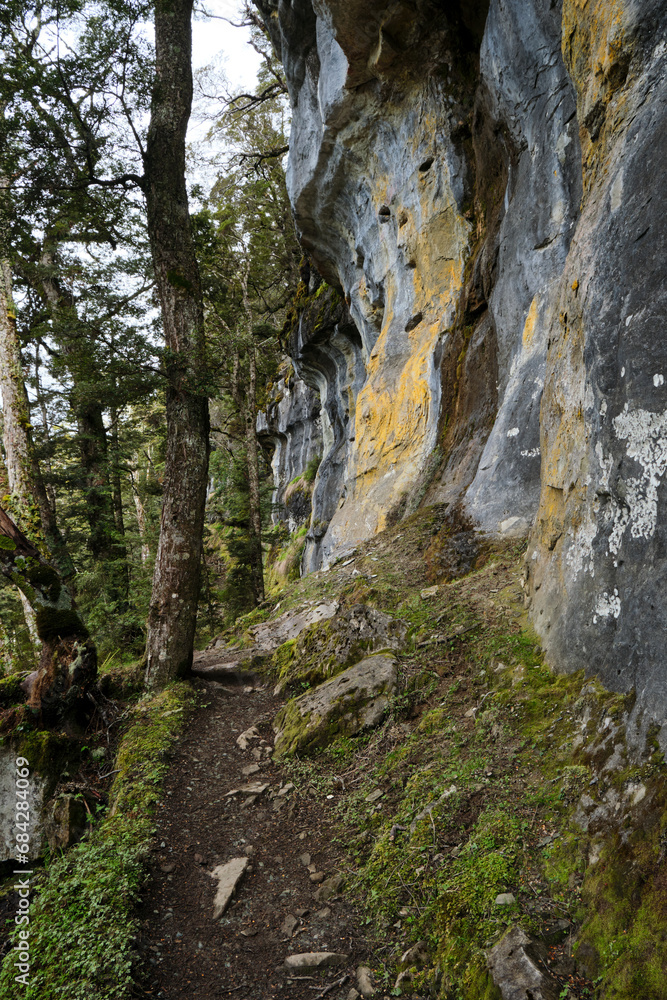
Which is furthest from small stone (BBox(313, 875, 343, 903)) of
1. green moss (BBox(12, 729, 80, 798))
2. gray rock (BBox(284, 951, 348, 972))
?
green moss (BBox(12, 729, 80, 798))

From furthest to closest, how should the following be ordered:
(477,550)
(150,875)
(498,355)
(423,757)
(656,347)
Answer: (498,355), (477,550), (423,757), (150,875), (656,347)

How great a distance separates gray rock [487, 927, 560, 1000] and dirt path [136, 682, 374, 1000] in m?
0.97

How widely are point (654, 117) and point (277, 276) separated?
22950mm

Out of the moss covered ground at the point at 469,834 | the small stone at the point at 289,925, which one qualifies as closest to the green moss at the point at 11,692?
the moss covered ground at the point at 469,834

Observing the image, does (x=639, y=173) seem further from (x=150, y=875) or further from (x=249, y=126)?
(x=249, y=126)

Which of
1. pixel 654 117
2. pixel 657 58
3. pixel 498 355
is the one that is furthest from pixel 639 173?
pixel 498 355

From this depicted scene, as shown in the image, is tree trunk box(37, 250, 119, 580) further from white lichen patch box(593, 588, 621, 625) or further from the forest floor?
white lichen patch box(593, 588, 621, 625)

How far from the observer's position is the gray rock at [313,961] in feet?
10.1

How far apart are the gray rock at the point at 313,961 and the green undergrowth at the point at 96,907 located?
93 centimetres

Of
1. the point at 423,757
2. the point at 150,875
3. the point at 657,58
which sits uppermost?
the point at 657,58

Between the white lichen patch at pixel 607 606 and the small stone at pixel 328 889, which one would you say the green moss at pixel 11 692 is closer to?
the small stone at pixel 328 889

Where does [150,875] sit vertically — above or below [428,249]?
below

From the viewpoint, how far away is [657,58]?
354 centimetres

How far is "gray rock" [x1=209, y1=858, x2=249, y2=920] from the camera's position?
367 cm
